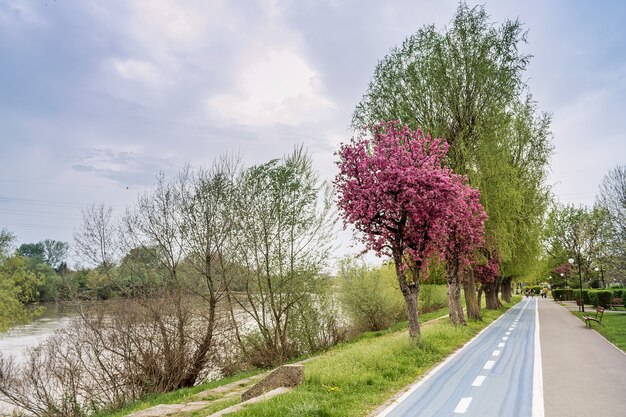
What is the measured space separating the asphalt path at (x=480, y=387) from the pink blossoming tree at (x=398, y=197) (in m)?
2.92

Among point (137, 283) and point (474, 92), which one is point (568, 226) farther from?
point (137, 283)

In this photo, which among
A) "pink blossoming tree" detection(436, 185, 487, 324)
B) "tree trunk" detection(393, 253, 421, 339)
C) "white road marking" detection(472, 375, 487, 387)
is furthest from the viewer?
"pink blossoming tree" detection(436, 185, 487, 324)

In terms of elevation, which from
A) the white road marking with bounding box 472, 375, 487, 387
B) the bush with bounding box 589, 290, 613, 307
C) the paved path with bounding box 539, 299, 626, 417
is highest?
the white road marking with bounding box 472, 375, 487, 387

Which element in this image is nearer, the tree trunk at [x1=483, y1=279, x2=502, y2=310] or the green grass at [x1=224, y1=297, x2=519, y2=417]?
the green grass at [x1=224, y1=297, x2=519, y2=417]

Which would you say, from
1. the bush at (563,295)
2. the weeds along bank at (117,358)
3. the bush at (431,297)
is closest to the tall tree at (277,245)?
the weeds along bank at (117,358)

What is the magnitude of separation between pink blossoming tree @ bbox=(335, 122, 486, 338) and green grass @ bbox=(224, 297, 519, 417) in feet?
6.50

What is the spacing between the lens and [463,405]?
293 inches

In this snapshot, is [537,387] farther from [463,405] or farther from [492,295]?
[492,295]

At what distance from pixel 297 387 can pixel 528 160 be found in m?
23.3

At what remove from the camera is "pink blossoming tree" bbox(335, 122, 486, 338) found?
13453mm

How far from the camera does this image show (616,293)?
39250 millimetres

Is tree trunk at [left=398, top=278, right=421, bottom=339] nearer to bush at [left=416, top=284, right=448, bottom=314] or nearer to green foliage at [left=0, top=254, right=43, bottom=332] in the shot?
bush at [left=416, top=284, right=448, bottom=314]

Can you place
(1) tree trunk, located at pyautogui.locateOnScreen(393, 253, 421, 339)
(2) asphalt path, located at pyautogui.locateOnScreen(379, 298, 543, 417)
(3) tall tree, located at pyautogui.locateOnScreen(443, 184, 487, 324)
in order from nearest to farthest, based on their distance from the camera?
(2) asphalt path, located at pyautogui.locateOnScreen(379, 298, 543, 417) < (1) tree trunk, located at pyautogui.locateOnScreen(393, 253, 421, 339) < (3) tall tree, located at pyautogui.locateOnScreen(443, 184, 487, 324)

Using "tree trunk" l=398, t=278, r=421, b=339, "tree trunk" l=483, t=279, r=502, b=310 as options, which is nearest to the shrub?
"tree trunk" l=483, t=279, r=502, b=310
